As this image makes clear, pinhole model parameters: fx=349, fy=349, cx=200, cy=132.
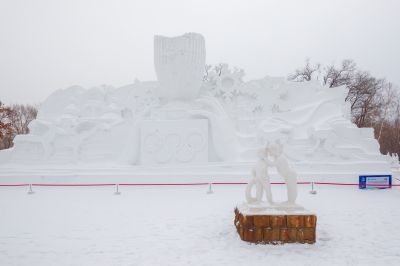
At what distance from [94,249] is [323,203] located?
4.23 m

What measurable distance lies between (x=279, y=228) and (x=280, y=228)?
0.04ft

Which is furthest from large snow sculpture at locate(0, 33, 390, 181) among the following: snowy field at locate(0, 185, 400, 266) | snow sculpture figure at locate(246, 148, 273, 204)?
snow sculpture figure at locate(246, 148, 273, 204)

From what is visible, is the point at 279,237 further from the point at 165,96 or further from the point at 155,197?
the point at 165,96

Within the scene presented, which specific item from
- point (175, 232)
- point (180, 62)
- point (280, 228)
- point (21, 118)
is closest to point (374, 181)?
point (280, 228)

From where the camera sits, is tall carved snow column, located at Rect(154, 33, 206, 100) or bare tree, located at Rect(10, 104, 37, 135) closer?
tall carved snow column, located at Rect(154, 33, 206, 100)

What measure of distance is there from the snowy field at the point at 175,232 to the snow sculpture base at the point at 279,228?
107 mm

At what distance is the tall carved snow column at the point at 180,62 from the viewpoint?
11.0 meters

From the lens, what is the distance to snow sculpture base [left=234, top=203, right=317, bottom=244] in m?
4.15

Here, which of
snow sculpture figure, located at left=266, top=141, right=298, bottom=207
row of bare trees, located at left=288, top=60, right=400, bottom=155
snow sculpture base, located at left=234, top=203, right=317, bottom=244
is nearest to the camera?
snow sculpture base, located at left=234, top=203, right=317, bottom=244

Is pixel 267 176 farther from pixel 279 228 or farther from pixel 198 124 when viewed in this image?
pixel 198 124

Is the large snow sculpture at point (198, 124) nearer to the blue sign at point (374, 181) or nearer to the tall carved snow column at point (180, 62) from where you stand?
the tall carved snow column at point (180, 62)

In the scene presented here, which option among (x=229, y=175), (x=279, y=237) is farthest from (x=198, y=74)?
(x=279, y=237)

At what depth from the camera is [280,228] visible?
4168 millimetres

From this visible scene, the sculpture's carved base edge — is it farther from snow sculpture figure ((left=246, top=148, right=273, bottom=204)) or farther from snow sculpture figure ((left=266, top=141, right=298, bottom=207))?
snow sculpture figure ((left=246, top=148, right=273, bottom=204))
